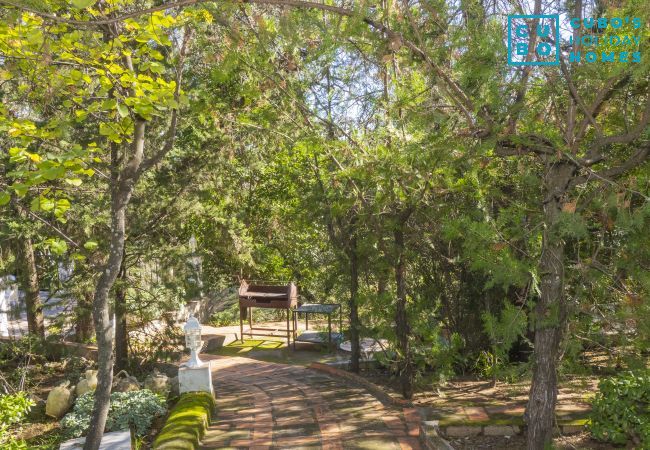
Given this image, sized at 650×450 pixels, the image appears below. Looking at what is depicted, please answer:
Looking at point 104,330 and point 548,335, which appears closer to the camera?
point 548,335

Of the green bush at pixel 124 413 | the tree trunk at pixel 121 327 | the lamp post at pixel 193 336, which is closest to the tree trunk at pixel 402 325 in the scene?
the lamp post at pixel 193 336

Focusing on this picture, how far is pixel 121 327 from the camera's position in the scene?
8.35 metres

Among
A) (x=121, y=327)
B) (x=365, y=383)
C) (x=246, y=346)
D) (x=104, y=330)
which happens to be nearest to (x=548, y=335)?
(x=365, y=383)

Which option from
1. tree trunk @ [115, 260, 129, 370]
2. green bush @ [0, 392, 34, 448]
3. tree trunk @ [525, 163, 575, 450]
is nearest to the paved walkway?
tree trunk @ [525, 163, 575, 450]

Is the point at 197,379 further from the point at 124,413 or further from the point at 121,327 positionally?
the point at 121,327

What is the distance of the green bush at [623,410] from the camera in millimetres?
4559

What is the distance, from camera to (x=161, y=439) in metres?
5.20

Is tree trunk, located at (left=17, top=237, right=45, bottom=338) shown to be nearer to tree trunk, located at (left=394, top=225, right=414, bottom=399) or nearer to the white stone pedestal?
the white stone pedestal

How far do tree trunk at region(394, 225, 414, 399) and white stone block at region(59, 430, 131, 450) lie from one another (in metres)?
3.32

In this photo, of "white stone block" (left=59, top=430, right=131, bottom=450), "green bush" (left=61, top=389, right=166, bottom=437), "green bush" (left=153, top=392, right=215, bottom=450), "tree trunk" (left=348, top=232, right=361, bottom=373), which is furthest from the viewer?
"tree trunk" (left=348, top=232, right=361, bottom=373)

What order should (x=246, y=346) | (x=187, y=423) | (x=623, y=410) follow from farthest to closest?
(x=246, y=346), (x=187, y=423), (x=623, y=410)

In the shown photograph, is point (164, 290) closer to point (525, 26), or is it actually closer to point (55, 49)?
point (55, 49)

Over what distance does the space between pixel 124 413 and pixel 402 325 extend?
3.53 meters

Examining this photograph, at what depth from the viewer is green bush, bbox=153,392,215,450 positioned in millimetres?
5067
